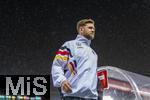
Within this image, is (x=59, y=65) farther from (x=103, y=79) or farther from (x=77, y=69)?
(x=103, y=79)

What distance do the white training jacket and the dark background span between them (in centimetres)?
381

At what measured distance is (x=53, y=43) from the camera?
6715mm

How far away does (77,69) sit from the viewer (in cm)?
276

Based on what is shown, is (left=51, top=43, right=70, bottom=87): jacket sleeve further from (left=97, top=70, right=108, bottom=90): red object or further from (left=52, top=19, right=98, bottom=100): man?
(left=97, top=70, right=108, bottom=90): red object

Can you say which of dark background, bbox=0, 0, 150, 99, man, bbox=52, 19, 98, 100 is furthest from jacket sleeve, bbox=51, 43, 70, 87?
dark background, bbox=0, 0, 150, 99

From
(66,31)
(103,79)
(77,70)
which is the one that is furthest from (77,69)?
(66,31)

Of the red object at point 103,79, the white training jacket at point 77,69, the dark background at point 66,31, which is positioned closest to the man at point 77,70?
the white training jacket at point 77,69

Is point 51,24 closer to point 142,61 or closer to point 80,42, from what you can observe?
point 142,61

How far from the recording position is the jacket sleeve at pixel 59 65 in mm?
2672

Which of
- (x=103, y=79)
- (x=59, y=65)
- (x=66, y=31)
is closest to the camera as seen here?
(x=59, y=65)

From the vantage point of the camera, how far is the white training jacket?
2732 millimetres

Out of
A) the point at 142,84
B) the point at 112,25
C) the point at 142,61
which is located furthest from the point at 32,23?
the point at 142,84

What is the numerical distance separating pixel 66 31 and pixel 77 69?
12.9ft

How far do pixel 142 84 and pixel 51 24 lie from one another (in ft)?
11.6
